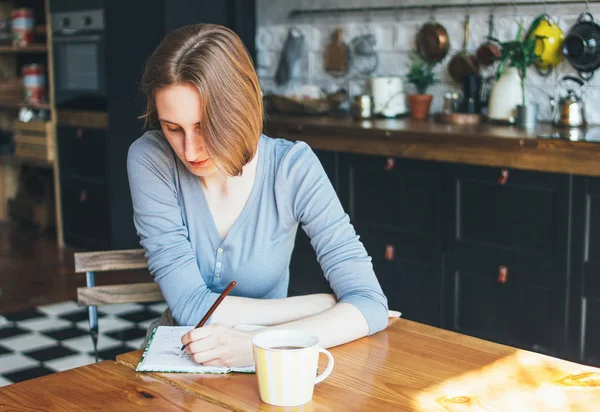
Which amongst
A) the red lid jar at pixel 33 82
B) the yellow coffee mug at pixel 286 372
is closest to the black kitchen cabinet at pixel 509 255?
the yellow coffee mug at pixel 286 372

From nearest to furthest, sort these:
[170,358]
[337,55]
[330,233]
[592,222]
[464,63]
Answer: [170,358] → [330,233] → [592,222] → [464,63] → [337,55]

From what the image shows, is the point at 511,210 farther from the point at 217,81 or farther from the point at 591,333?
the point at 217,81

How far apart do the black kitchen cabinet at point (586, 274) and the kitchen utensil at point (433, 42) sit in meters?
1.40

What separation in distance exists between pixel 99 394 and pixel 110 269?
0.77m

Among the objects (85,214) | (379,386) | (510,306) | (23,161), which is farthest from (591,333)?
(23,161)

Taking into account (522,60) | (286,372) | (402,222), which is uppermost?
(522,60)

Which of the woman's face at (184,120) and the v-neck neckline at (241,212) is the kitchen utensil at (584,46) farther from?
the woman's face at (184,120)

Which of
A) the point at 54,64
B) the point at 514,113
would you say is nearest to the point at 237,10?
the point at 54,64

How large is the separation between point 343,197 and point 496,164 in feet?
3.01

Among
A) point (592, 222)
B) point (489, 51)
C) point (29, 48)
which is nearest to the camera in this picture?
point (592, 222)

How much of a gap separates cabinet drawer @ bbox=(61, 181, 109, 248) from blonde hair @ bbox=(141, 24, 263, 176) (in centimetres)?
387

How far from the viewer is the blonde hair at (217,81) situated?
1.63 metres

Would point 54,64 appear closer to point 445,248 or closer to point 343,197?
point 343,197

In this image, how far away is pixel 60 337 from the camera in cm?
400
